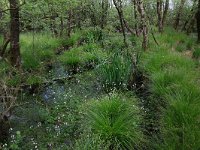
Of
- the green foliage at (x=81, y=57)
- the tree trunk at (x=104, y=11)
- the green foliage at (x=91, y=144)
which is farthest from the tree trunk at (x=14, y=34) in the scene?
the tree trunk at (x=104, y=11)

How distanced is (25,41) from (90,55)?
532 centimetres

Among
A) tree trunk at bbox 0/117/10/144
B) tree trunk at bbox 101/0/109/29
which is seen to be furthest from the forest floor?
tree trunk at bbox 101/0/109/29

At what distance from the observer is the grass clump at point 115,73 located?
7.72 m

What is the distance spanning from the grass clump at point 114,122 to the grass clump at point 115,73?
1.96 m

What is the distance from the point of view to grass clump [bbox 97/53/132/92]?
772 centimetres

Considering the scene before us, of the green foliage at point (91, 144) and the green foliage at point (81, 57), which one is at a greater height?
the green foliage at point (81, 57)

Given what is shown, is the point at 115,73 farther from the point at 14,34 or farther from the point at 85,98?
the point at 14,34

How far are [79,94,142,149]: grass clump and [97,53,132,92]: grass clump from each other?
1965 mm

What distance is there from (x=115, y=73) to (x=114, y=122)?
2636 mm

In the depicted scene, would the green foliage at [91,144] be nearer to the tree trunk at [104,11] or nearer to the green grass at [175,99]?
the green grass at [175,99]

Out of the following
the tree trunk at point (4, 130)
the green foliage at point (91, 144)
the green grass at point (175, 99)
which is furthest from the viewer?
the tree trunk at point (4, 130)

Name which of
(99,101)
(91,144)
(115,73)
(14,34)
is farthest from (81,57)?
(91,144)

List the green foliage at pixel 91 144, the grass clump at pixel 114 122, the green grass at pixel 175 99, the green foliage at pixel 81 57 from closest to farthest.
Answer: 1. the green foliage at pixel 91 144
2. the green grass at pixel 175 99
3. the grass clump at pixel 114 122
4. the green foliage at pixel 81 57

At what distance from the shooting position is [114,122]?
5.21 meters
